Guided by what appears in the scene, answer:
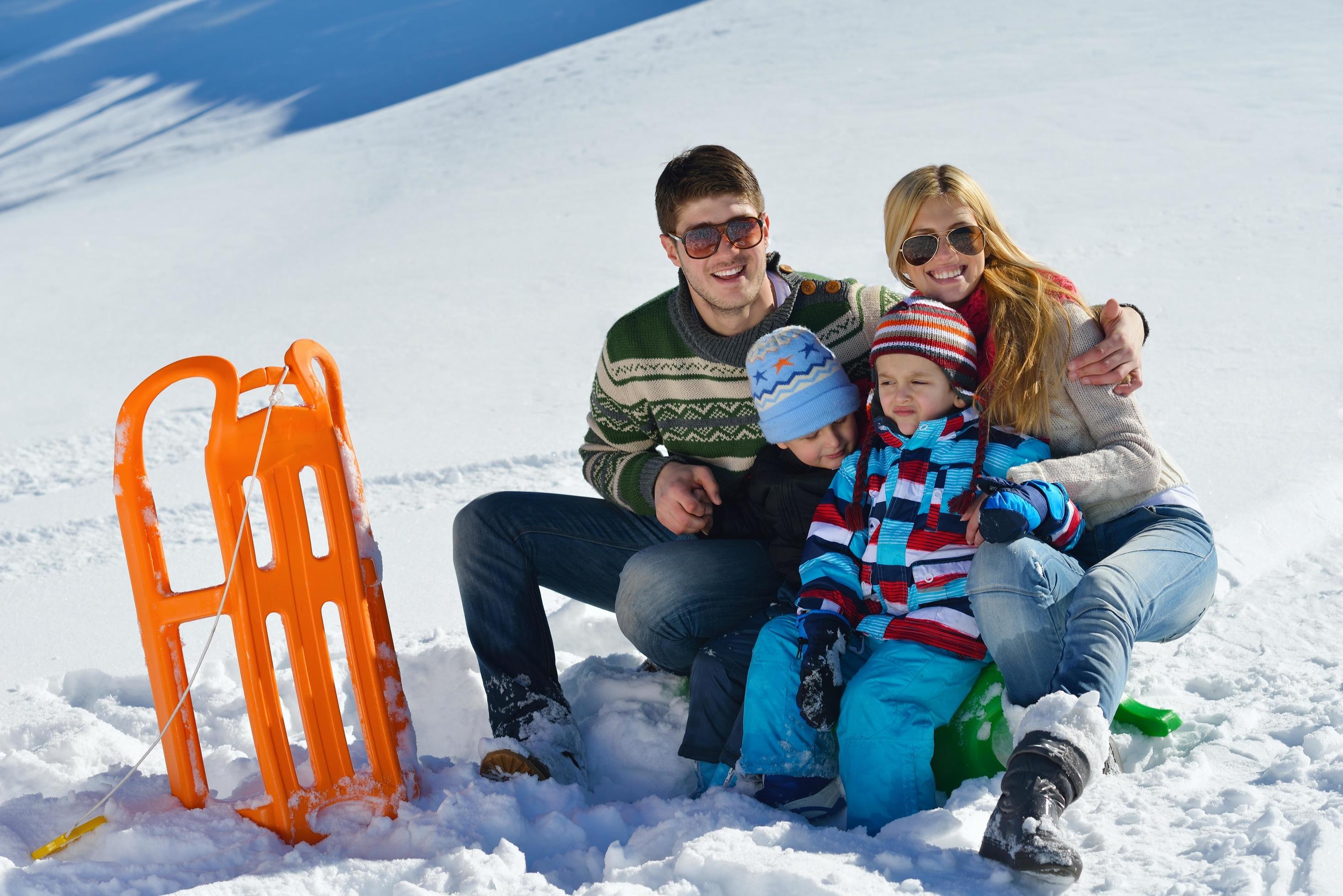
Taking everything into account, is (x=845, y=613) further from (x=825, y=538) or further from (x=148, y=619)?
(x=148, y=619)

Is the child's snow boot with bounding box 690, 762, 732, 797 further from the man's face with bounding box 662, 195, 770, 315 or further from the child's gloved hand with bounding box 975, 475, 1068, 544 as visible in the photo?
the man's face with bounding box 662, 195, 770, 315

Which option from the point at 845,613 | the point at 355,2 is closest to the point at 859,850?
the point at 845,613

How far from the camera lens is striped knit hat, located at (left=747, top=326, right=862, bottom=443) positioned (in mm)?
2441

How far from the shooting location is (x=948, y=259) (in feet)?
8.37

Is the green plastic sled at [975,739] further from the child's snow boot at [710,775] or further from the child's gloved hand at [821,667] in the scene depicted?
the child's snow boot at [710,775]

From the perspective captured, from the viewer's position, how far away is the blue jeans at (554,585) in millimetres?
2539

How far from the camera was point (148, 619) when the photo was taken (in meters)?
2.13

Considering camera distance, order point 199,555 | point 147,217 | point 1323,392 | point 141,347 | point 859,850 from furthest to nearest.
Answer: point 147,217
point 141,347
point 1323,392
point 199,555
point 859,850

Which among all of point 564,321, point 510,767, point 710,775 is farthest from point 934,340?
point 564,321

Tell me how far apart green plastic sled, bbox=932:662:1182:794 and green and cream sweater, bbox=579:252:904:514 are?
31.0 inches

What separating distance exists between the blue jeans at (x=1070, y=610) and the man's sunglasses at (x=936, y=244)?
2.47 ft

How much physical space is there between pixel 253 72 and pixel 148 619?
15.5 meters

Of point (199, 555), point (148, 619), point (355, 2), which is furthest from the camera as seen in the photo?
point (355, 2)

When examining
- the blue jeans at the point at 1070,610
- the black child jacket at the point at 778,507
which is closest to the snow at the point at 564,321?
the blue jeans at the point at 1070,610
